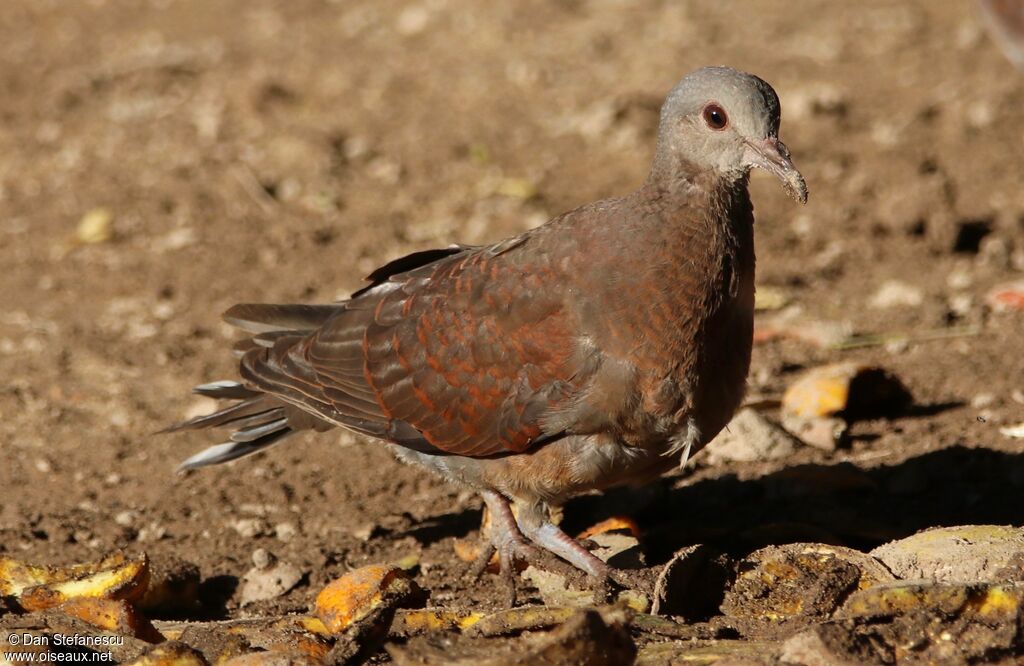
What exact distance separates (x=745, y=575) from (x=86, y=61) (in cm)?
838

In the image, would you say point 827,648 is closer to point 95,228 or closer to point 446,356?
point 446,356

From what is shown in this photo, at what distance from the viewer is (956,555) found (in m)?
3.81

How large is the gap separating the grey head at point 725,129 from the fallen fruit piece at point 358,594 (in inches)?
61.3

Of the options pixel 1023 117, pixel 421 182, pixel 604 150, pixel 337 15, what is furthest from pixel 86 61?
pixel 1023 117

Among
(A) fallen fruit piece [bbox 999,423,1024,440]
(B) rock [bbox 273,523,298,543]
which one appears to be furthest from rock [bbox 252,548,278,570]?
(A) fallen fruit piece [bbox 999,423,1024,440]

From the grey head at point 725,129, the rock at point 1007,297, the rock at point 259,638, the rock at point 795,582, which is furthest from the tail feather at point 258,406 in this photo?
the rock at point 1007,297

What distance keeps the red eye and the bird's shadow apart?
1376mm

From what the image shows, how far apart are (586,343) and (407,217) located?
3.86m

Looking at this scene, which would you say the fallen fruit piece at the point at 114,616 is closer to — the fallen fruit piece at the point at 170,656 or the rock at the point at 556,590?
the fallen fruit piece at the point at 170,656

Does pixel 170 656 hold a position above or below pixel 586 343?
below

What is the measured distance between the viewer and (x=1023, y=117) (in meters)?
8.42

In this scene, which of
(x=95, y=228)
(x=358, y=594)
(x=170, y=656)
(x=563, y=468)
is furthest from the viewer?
(x=95, y=228)

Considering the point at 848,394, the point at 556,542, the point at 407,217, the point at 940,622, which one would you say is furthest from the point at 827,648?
the point at 407,217

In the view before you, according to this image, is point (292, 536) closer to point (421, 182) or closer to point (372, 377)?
point (372, 377)
